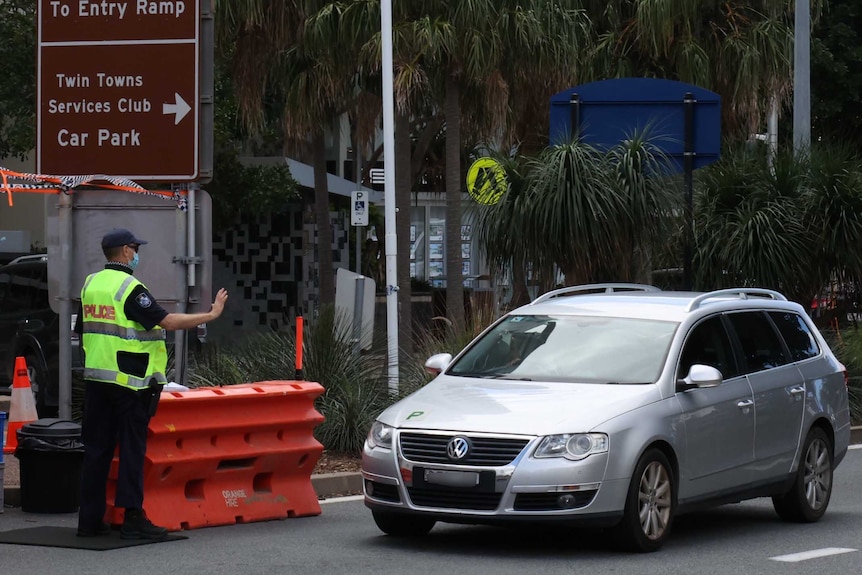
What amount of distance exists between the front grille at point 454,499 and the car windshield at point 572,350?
121 cm

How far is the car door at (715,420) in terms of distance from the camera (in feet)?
32.2

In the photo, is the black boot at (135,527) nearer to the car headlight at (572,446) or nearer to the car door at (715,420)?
the car headlight at (572,446)

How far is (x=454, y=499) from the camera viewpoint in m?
9.21

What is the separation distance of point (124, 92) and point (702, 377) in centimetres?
501

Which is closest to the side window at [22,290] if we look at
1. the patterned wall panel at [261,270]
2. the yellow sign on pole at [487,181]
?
the yellow sign on pole at [487,181]

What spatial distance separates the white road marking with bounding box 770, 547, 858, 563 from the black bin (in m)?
4.81

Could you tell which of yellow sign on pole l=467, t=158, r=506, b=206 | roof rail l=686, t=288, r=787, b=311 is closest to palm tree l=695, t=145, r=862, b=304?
yellow sign on pole l=467, t=158, r=506, b=206

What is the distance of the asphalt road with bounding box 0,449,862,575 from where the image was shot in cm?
890

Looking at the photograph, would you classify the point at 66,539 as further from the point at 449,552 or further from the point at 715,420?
the point at 715,420

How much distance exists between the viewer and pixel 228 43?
77.5 feet

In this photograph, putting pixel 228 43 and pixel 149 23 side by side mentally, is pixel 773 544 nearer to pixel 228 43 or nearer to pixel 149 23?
pixel 149 23

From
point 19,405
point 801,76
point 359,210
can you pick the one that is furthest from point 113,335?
point 359,210

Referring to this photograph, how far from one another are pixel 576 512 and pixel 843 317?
44.9 feet

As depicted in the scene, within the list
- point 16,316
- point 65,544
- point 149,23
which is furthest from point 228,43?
point 65,544
